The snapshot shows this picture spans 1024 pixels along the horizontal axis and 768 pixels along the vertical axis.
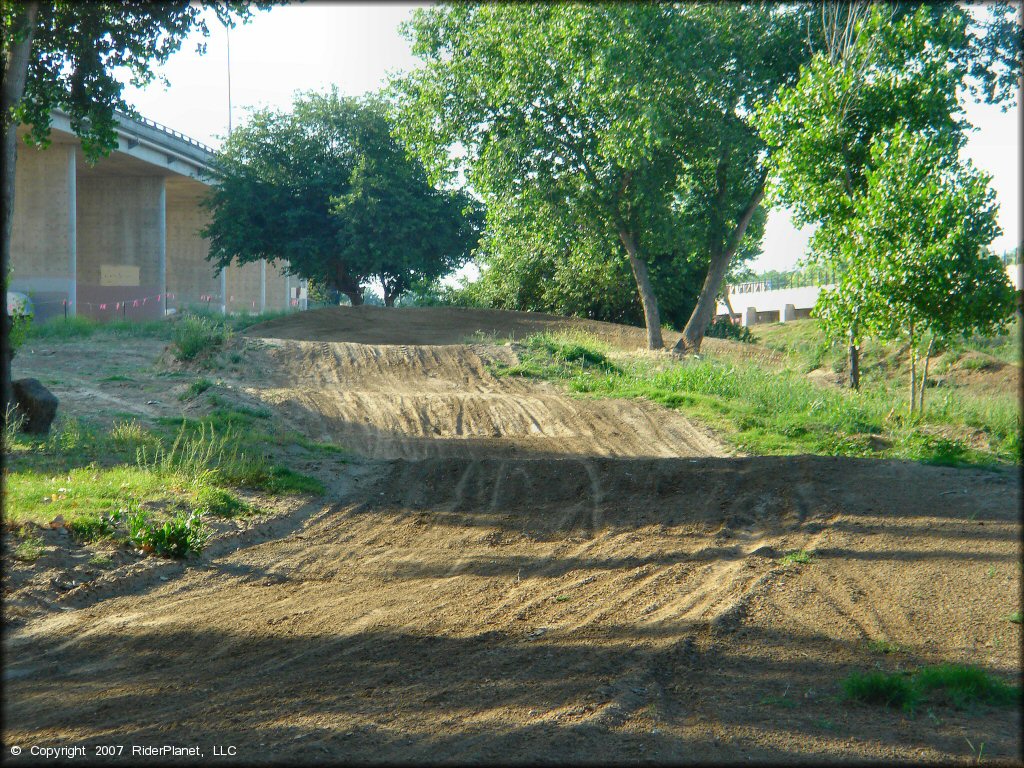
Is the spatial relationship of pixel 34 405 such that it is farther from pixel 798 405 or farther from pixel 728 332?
pixel 728 332

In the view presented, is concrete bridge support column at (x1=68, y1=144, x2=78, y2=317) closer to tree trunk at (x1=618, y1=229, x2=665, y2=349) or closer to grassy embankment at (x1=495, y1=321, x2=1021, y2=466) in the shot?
grassy embankment at (x1=495, y1=321, x2=1021, y2=466)

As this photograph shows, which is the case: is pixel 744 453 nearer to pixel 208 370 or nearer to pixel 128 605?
pixel 128 605

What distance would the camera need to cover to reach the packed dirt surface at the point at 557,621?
416cm

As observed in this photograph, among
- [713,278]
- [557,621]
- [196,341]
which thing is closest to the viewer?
[557,621]

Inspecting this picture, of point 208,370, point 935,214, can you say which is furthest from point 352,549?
point 208,370

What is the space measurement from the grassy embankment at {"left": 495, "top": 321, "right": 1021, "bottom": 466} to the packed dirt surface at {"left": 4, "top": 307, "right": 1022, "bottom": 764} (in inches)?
109

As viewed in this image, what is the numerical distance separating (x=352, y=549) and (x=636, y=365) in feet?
44.7

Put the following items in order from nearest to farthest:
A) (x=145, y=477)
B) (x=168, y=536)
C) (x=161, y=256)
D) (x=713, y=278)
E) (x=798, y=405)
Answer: (x=168, y=536) < (x=145, y=477) < (x=798, y=405) < (x=713, y=278) < (x=161, y=256)

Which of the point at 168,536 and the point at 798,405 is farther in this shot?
the point at 798,405

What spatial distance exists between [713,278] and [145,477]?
60.5 feet

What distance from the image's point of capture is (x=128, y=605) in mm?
6480

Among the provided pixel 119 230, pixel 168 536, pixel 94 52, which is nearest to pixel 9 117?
pixel 94 52

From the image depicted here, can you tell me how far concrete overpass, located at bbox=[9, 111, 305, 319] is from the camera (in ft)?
128

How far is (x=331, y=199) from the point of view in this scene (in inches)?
1463
